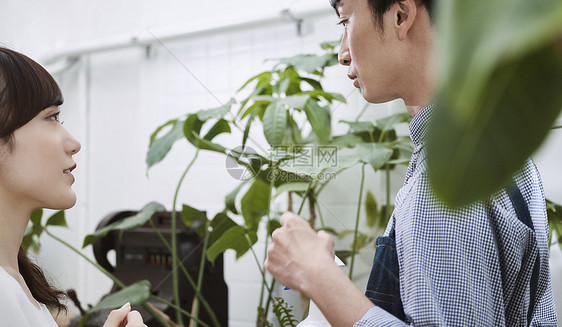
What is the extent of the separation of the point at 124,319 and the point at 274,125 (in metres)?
0.30

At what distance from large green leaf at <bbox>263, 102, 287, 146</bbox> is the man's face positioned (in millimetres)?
107

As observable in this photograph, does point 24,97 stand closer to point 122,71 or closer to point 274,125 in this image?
point 274,125

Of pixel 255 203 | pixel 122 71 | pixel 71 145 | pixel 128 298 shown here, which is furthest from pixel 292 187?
pixel 122 71

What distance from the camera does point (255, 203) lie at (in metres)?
0.64

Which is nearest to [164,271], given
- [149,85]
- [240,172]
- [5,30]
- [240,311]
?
[240,311]

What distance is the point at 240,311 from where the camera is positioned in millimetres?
1281

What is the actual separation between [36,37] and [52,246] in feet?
2.84

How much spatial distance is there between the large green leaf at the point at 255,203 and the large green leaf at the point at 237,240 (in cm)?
2

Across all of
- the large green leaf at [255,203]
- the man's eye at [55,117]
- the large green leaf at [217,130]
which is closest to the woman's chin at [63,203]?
the man's eye at [55,117]

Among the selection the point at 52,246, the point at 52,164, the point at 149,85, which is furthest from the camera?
the point at 52,246

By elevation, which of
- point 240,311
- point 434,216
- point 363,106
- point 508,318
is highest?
point 363,106

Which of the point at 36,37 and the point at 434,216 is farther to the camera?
the point at 36,37

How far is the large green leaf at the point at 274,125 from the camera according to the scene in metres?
0.63

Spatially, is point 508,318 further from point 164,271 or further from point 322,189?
point 164,271
